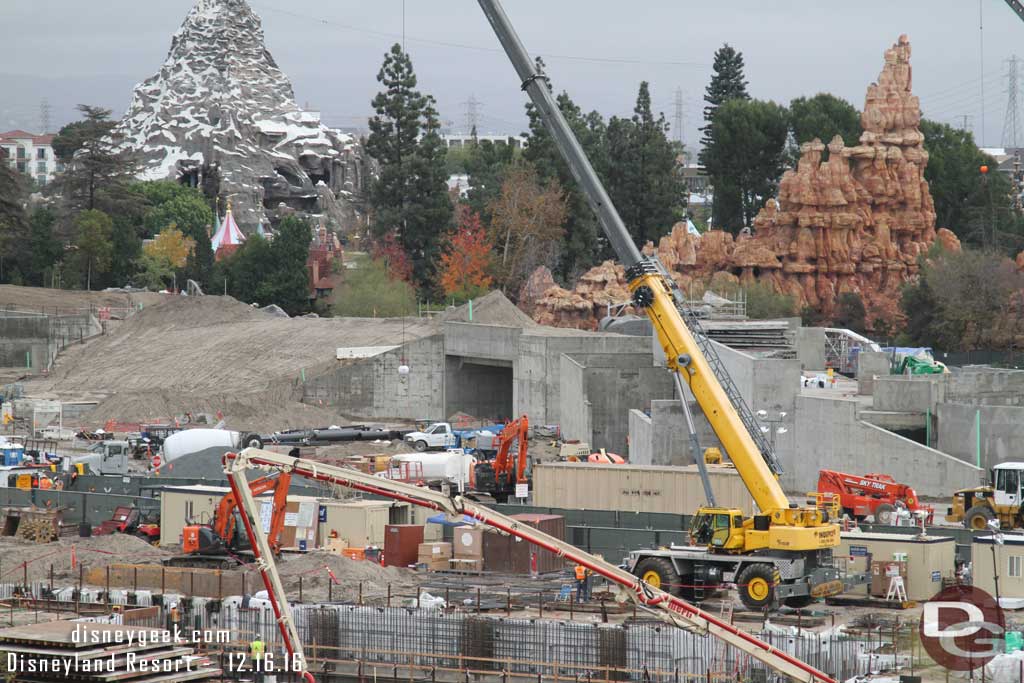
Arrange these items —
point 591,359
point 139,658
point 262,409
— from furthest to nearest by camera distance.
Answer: point 262,409, point 591,359, point 139,658

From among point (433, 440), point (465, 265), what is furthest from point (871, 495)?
point (465, 265)

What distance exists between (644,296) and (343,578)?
8879 millimetres

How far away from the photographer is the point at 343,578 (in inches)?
1484

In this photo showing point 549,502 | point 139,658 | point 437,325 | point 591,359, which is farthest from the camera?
point 437,325

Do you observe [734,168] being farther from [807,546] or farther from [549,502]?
[807,546]

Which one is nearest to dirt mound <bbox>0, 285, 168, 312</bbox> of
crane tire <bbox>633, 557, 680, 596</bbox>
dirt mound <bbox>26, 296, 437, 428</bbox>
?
dirt mound <bbox>26, 296, 437, 428</bbox>

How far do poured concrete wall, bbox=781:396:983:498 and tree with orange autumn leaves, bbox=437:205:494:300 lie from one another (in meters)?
53.5

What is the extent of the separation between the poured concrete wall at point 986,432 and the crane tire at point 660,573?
800 inches

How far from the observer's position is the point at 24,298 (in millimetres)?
100562

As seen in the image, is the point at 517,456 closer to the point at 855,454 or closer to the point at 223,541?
the point at 855,454

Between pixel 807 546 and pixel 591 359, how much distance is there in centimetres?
3316

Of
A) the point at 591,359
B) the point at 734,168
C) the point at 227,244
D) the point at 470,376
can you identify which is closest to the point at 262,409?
the point at 470,376

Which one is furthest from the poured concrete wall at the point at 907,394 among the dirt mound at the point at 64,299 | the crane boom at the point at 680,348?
the dirt mound at the point at 64,299

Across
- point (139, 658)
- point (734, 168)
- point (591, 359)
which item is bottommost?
point (139, 658)
